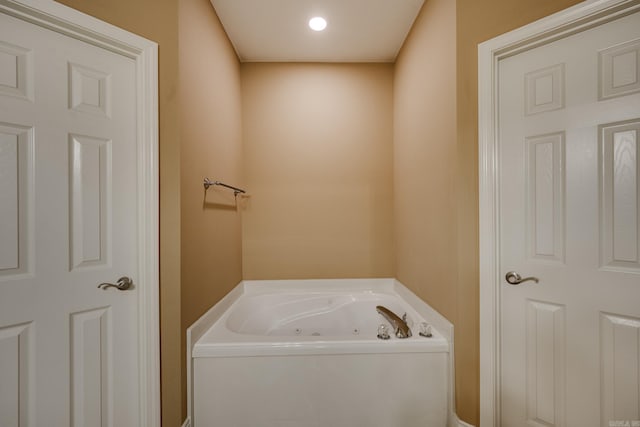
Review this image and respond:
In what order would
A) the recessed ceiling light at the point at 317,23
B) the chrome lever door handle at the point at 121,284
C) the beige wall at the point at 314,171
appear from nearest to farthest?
the chrome lever door handle at the point at 121,284
the recessed ceiling light at the point at 317,23
the beige wall at the point at 314,171

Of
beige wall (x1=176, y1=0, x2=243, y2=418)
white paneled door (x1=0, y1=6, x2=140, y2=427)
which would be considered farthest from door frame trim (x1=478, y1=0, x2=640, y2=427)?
white paneled door (x1=0, y1=6, x2=140, y2=427)

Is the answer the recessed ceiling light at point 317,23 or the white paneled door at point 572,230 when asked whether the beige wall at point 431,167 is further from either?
the recessed ceiling light at point 317,23

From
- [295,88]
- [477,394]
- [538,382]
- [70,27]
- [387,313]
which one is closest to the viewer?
[70,27]

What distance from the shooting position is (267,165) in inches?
92.1

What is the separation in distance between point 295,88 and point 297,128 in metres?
0.36

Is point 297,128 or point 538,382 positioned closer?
point 538,382

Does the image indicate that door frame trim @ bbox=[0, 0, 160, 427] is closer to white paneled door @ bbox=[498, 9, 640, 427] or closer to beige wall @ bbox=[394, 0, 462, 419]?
beige wall @ bbox=[394, 0, 462, 419]

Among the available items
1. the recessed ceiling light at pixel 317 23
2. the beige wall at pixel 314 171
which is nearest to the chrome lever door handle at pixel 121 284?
the beige wall at pixel 314 171

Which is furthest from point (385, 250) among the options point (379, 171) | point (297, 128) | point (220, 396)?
point (220, 396)

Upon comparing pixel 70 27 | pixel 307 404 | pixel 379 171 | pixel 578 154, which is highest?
pixel 70 27

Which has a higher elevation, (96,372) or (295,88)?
(295,88)

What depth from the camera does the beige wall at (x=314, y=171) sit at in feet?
7.64

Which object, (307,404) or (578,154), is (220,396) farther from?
(578,154)

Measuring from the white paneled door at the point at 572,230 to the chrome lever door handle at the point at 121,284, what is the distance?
1795 millimetres
